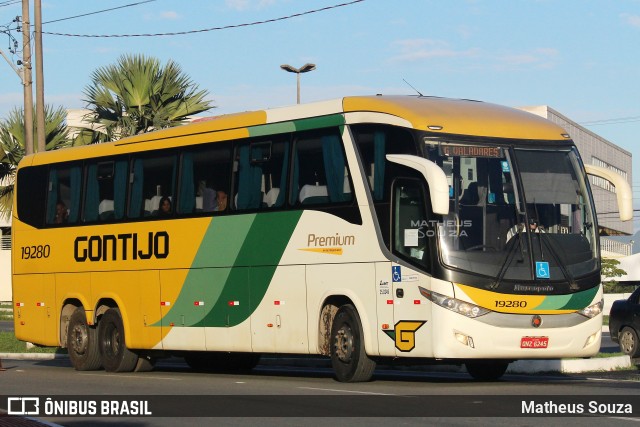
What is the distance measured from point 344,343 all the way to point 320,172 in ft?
7.98

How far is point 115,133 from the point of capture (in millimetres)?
35250

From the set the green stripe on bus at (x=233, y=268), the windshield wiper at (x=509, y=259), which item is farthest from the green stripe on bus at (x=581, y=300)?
the green stripe on bus at (x=233, y=268)

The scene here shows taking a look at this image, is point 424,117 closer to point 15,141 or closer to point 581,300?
point 581,300

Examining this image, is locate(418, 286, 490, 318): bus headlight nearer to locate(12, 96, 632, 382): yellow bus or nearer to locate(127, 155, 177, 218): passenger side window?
locate(12, 96, 632, 382): yellow bus

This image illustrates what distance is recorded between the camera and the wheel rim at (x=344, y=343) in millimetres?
17578

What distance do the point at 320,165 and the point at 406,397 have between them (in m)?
4.70

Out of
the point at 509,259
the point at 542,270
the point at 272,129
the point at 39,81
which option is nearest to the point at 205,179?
the point at 272,129

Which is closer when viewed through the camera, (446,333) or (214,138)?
(446,333)

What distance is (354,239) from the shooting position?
57.4 ft

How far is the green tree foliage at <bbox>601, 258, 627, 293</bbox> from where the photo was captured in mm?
63375

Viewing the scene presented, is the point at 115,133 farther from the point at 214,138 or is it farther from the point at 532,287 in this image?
the point at 532,287

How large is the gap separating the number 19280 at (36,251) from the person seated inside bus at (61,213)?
1.85 feet

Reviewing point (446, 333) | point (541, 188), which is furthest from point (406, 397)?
point (541, 188)

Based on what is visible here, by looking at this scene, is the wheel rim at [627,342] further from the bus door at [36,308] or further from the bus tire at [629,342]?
the bus door at [36,308]
